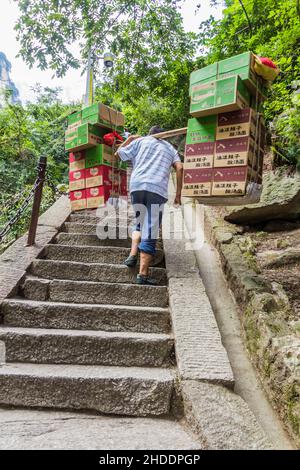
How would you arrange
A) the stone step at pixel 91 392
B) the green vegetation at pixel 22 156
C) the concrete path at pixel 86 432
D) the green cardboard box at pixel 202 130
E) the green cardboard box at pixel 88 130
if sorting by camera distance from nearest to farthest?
1. the concrete path at pixel 86 432
2. the stone step at pixel 91 392
3. the green cardboard box at pixel 202 130
4. the green cardboard box at pixel 88 130
5. the green vegetation at pixel 22 156

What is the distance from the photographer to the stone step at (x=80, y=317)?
106 inches

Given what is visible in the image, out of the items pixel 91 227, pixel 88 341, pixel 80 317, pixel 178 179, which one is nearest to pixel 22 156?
pixel 91 227

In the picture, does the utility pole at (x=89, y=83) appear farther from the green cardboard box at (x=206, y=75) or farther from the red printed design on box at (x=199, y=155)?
the red printed design on box at (x=199, y=155)

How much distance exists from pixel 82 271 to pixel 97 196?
1.05 meters

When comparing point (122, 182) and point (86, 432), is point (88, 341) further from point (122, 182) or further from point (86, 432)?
point (122, 182)

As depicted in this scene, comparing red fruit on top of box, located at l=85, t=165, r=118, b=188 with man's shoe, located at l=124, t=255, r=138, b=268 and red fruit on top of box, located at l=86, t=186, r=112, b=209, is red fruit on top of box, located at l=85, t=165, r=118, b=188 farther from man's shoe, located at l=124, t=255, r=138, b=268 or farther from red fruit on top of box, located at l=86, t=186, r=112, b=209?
man's shoe, located at l=124, t=255, r=138, b=268

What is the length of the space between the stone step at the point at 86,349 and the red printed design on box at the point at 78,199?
2.05 metres

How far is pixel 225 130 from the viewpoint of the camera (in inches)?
113

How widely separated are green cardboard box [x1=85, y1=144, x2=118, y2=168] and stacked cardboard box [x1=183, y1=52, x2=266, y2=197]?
4.04 ft

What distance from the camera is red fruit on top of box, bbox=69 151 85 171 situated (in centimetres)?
416

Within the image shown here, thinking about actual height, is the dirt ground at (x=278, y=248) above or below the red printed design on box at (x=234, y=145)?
below

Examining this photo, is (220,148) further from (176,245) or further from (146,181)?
(176,245)

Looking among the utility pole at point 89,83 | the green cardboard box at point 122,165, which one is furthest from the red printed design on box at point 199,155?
the utility pole at point 89,83

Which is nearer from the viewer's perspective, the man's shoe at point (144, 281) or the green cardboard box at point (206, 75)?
the green cardboard box at point (206, 75)
